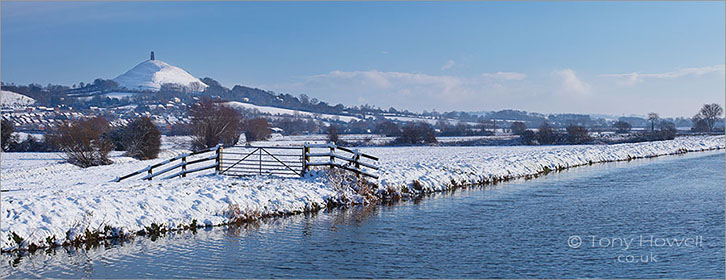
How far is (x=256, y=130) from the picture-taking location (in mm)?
83812

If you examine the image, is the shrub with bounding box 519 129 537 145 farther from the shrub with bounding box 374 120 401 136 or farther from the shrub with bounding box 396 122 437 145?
the shrub with bounding box 374 120 401 136

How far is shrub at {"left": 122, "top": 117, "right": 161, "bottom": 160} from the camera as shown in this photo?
47.5m

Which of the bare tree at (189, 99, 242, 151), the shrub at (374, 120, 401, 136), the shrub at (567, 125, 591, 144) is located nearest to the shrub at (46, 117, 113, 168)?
the bare tree at (189, 99, 242, 151)

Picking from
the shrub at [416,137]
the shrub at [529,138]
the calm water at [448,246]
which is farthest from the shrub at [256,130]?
the calm water at [448,246]

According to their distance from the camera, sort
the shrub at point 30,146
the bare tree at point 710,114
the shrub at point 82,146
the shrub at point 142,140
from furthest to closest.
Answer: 1. the bare tree at point 710,114
2. the shrub at point 30,146
3. the shrub at point 142,140
4. the shrub at point 82,146

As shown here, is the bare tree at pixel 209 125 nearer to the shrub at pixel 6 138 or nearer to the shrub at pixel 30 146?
the shrub at pixel 30 146

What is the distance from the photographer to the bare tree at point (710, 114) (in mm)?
114375

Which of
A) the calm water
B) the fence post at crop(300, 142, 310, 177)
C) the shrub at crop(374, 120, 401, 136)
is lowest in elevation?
the calm water

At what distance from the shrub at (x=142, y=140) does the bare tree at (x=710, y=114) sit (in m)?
101

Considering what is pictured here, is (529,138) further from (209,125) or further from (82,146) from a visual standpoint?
(82,146)

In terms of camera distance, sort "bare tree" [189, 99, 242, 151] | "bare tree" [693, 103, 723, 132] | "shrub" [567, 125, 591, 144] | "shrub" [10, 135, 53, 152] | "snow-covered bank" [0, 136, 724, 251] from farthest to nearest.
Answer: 1. "bare tree" [693, 103, 723, 132]
2. "shrub" [567, 125, 591, 144]
3. "shrub" [10, 135, 53, 152]
4. "bare tree" [189, 99, 242, 151]
5. "snow-covered bank" [0, 136, 724, 251]

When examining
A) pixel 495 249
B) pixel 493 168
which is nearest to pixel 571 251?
pixel 495 249

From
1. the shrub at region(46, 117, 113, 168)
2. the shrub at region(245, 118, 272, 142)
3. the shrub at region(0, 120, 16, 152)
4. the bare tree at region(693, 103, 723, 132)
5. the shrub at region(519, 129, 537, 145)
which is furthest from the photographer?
the bare tree at region(693, 103, 723, 132)

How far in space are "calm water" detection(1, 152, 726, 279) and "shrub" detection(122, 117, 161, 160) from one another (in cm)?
3227
